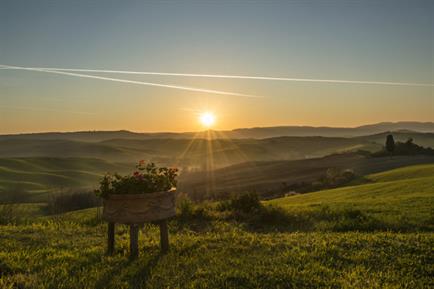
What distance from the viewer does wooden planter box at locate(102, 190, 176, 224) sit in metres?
7.62

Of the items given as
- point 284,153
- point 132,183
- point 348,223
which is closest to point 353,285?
point 132,183

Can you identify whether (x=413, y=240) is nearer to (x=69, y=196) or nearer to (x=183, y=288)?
(x=183, y=288)

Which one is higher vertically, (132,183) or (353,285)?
(132,183)

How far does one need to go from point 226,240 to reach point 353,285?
13.7ft

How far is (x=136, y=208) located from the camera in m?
7.66

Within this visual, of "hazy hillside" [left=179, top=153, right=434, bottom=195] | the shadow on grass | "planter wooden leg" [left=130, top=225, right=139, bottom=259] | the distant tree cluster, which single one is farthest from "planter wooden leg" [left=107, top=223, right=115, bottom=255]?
the distant tree cluster

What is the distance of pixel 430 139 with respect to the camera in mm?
160375

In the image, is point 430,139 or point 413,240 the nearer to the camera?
point 413,240

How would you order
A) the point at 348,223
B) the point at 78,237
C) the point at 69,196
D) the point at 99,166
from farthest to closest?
the point at 99,166 → the point at 69,196 → the point at 348,223 → the point at 78,237

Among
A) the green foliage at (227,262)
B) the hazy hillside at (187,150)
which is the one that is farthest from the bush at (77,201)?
the hazy hillside at (187,150)

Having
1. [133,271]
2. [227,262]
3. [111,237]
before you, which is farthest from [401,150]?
[133,271]

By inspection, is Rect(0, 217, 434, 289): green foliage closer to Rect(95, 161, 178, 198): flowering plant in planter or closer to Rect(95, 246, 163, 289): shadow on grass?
Rect(95, 246, 163, 289): shadow on grass


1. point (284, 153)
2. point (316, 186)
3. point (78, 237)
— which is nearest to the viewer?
point (78, 237)

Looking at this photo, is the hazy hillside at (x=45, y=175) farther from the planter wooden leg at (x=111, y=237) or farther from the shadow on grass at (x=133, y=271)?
the shadow on grass at (x=133, y=271)
